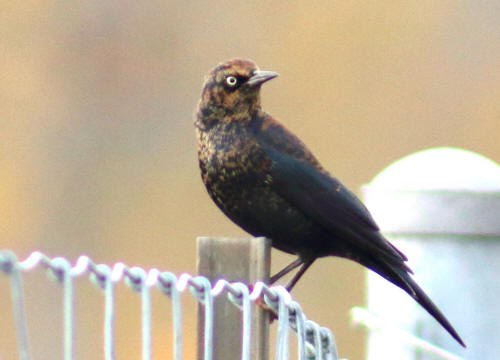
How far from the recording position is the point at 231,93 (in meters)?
4.53

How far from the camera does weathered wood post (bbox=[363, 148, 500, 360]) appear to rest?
13.0 feet

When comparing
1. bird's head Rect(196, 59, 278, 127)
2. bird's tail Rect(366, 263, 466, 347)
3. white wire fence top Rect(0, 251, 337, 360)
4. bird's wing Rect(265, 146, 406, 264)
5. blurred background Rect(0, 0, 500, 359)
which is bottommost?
white wire fence top Rect(0, 251, 337, 360)

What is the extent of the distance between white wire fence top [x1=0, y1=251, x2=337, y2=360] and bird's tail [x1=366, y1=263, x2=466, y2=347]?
0.83 metres

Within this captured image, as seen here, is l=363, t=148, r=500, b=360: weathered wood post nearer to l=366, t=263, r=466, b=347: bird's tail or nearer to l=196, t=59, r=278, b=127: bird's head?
l=366, t=263, r=466, b=347: bird's tail

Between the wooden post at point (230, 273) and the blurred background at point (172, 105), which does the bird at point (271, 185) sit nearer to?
the wooden post at point (230, 273)

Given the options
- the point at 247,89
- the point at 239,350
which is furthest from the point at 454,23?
the point at 239,350

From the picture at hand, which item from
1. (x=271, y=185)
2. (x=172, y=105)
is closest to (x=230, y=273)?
(x=271, y=185)

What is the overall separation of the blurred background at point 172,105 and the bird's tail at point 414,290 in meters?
7.26

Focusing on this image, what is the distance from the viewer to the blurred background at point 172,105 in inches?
501

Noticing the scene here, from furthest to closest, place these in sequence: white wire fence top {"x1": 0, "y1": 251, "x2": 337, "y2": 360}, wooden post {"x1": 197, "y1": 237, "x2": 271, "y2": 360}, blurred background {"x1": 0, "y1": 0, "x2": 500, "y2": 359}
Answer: blurred background {"x1": 0, "y1": 0, "x2": 500, "y2": 359} < wooden post {"x1": 197, "y1": 237, "x2": 271, "y2": 360} < white wire fence top {"x1": 0, "y1": 251, "x2": 337, "y2": 360}

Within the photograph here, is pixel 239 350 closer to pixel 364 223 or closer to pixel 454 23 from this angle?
pixel 364 223

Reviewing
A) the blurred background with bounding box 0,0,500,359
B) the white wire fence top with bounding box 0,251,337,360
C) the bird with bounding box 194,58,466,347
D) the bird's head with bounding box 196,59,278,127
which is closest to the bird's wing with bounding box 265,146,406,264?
the bird with bounding box 194,58,466,347

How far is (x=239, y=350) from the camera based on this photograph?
10.0 feet

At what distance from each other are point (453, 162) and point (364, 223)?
0.40 meters
